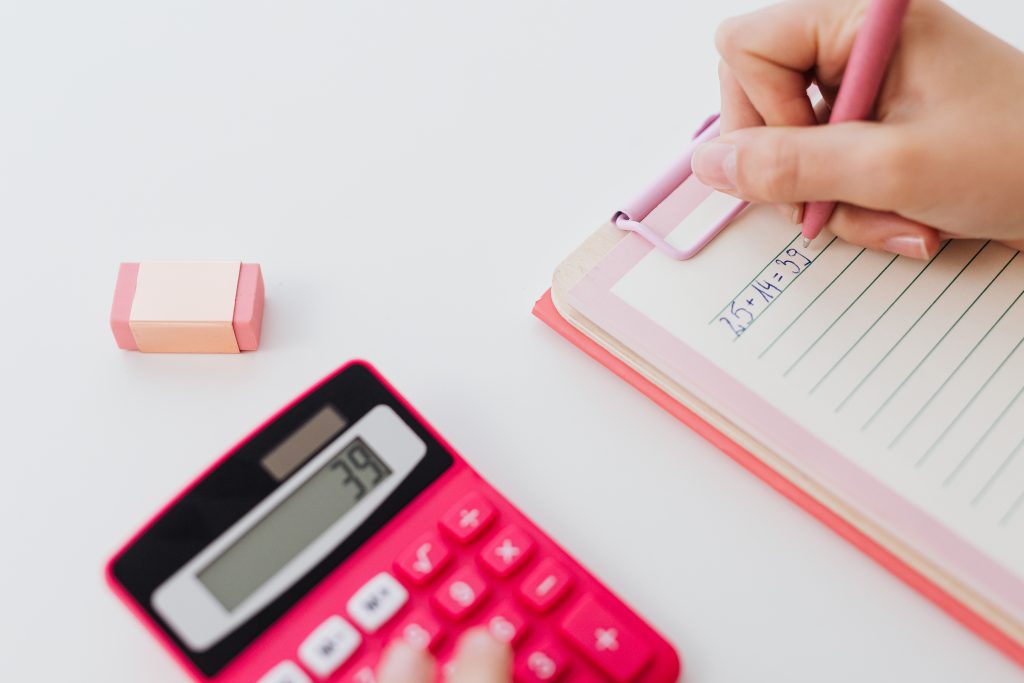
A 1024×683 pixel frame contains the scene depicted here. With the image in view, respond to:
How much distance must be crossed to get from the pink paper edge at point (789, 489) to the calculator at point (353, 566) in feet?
0.32

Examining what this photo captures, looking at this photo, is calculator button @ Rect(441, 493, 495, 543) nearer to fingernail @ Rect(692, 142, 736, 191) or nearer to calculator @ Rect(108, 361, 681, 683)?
calculator @ Rect(108, 361, 681, 683)

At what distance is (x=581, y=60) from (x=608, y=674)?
0.40 meters

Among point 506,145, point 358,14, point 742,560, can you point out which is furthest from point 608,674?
point 358,14

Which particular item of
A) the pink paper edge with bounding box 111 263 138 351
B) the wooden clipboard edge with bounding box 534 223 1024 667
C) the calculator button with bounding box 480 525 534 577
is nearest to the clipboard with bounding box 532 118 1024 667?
the wooden clipboard edge with bounding box 534 223 1024 667

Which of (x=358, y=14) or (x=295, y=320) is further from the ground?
(x=358, y=14)

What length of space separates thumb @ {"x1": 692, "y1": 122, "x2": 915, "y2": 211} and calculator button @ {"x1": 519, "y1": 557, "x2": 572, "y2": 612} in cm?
21

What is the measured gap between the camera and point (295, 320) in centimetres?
56

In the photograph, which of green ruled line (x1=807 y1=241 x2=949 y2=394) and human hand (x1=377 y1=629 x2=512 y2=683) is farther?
green ruled line (x1=807 y1=241 x2=949 y2=394)

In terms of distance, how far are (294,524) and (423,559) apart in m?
0.06

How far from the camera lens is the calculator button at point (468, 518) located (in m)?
0.47

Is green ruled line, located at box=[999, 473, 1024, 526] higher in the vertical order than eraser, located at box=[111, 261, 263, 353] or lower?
lower

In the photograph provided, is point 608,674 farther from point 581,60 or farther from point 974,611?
point 581,60

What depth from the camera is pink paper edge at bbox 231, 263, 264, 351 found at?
1.72 feet

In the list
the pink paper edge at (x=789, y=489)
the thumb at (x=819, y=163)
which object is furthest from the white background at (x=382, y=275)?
the thumb at (x=819, y=163)
